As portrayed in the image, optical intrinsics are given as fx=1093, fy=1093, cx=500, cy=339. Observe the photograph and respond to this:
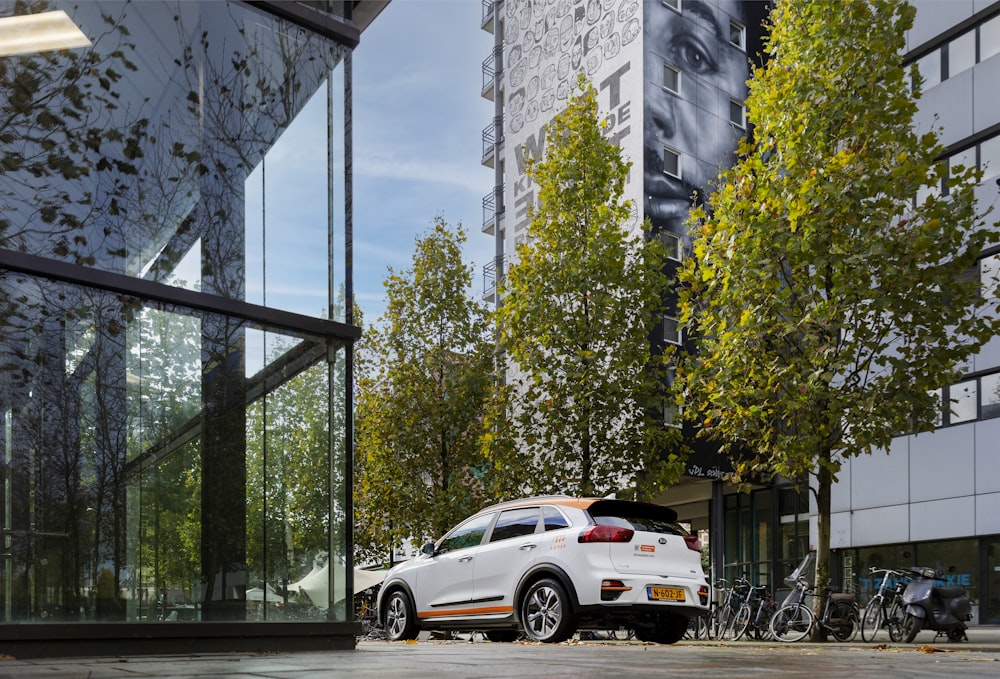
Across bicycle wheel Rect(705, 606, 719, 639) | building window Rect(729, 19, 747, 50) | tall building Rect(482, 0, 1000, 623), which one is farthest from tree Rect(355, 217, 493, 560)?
building window Rect(729, 19, 747, 50)

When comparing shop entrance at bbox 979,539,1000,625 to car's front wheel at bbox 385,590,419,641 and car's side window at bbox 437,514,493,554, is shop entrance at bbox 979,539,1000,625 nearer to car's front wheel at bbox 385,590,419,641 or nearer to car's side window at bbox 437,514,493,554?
car's front wheel at bbox 385,590,419,641

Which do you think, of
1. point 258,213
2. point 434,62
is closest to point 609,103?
point 434,62

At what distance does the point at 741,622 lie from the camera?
20.6 m

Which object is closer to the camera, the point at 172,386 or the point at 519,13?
the point at 172,386

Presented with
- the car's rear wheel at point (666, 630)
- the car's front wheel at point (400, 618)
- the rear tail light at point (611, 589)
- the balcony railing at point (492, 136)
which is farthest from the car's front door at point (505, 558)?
the balcony railing at point (492, 136)

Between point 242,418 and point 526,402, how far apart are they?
10443 mm

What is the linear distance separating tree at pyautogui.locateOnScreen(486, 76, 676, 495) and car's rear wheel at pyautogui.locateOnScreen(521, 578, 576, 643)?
6591 mm

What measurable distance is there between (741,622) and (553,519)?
913 cm

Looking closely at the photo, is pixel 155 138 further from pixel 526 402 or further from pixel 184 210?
pixel 526 402

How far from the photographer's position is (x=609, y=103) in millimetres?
38906

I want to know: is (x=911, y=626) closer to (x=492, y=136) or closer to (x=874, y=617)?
(x=874, y=617)

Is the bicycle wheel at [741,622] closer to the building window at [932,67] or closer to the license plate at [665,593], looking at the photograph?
the license plate at [665,593]

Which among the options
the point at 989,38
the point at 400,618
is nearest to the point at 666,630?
the point at 400,618

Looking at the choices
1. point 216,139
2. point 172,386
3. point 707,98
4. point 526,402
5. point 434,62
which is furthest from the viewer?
point 707,98
